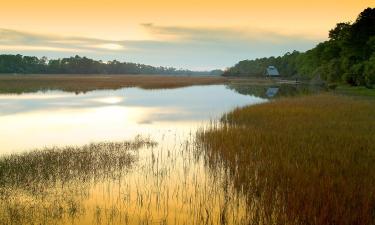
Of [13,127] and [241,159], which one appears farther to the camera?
[13,127]

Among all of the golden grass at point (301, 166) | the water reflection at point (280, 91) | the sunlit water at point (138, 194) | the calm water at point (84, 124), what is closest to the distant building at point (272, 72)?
the water reflection at point (280, 91)

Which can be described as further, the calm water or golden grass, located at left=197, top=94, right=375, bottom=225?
the calm water

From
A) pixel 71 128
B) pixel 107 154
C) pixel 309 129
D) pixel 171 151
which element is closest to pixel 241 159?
pixel 171 151

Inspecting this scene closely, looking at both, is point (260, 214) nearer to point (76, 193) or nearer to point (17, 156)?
point (76, 193)

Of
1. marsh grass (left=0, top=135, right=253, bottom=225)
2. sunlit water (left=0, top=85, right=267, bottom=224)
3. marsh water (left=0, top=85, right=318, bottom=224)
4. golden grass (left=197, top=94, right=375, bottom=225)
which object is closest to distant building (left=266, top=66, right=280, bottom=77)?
golden grass (left=197, top=94, right=375, bottom=225)

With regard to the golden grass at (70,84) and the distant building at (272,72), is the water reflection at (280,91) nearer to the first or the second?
the golden grass at (70,84)

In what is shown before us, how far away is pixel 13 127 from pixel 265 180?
22.0 meters

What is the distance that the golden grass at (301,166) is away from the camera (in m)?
10.6

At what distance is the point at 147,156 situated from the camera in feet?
62.7

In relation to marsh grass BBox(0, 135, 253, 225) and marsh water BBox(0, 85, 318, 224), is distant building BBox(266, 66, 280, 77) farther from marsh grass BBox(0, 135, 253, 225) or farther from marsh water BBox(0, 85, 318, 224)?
marsh grass BBox(0, 135, 253, 225)

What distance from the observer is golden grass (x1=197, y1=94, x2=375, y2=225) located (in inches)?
419

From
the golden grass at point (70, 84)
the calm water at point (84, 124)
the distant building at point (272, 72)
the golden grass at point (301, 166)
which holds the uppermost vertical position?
the distant building at point (272, 72)

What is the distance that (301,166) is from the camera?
14.7 m

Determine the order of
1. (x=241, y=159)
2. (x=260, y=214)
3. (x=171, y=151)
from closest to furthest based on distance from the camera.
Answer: (x=260, y=214) → (x=241, y=159) → (x=171, y=151)
